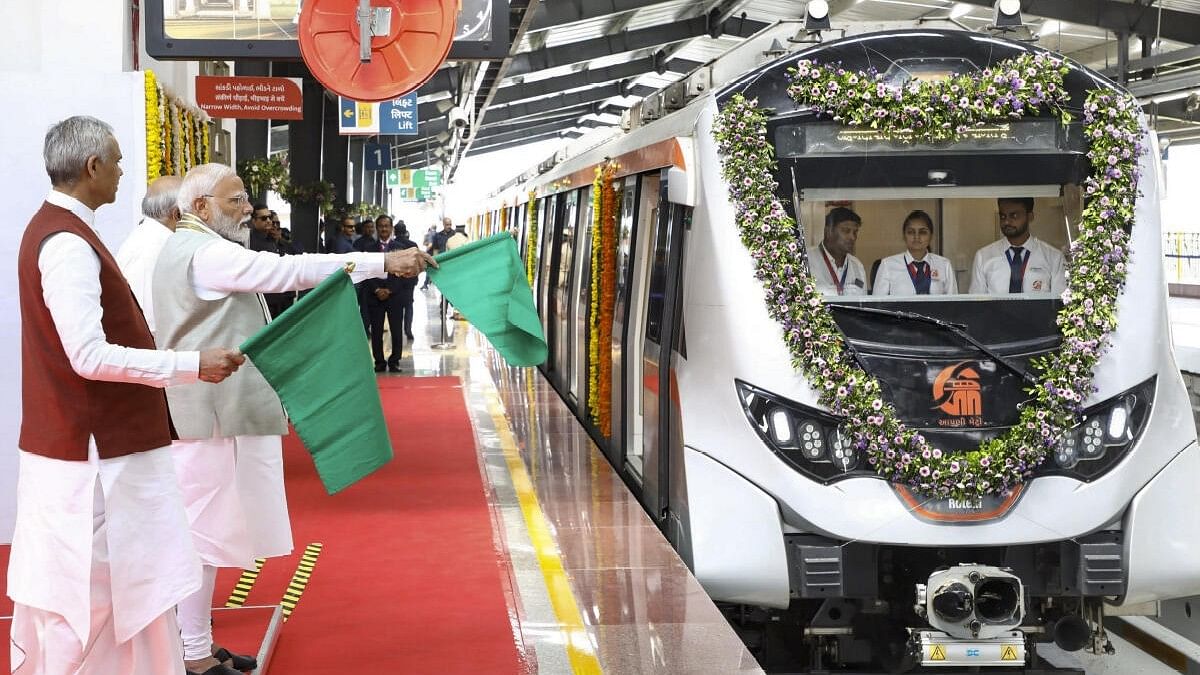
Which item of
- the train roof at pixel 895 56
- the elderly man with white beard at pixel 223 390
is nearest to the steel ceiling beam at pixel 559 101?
the train roof at pixel 895 56

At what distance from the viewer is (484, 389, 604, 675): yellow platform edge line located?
583 centimetres

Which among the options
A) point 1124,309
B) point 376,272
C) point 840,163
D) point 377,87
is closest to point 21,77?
point 377,87

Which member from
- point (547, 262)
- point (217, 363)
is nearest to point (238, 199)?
point (217, 363)

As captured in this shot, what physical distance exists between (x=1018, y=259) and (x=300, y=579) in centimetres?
391

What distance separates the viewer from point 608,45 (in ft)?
95.3

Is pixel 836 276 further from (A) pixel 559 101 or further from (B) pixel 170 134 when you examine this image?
(A) pixel 559 101

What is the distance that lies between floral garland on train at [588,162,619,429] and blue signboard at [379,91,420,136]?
1036cm

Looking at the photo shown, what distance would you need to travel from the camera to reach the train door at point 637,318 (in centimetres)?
820

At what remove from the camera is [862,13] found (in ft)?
77.1

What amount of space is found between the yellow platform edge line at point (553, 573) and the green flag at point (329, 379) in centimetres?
119

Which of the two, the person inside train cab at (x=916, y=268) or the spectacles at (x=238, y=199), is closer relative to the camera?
the spectacles at (x=238, y=199)

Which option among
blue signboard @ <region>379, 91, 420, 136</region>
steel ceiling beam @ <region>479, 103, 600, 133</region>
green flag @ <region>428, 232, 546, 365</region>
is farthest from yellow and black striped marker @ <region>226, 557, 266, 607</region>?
steel ceiling beam @ <region>479, 103, 600, 133</region>

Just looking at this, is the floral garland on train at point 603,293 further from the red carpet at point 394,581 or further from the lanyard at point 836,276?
the lanyard at point 836,276

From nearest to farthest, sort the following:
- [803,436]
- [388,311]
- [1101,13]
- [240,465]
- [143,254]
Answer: [240,465] < [143,254] < [803,436] < [388,311] < [1101,13]
